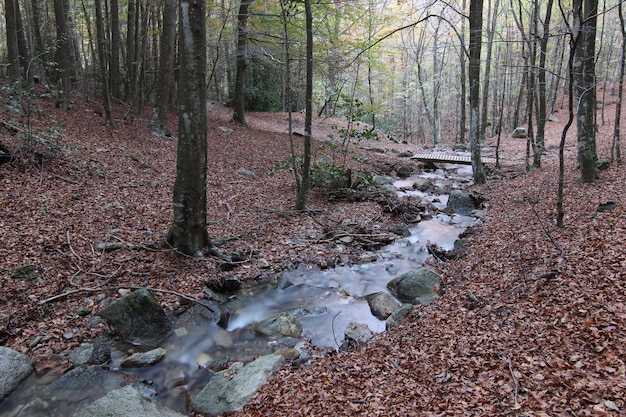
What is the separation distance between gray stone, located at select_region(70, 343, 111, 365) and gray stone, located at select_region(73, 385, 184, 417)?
101 cm

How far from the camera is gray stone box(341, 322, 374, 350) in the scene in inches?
189

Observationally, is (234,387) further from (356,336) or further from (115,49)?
(115,49)

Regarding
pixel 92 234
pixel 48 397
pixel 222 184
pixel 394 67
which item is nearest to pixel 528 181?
pixel 222 184

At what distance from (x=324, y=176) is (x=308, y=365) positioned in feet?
23.2

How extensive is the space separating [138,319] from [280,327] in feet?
6.20

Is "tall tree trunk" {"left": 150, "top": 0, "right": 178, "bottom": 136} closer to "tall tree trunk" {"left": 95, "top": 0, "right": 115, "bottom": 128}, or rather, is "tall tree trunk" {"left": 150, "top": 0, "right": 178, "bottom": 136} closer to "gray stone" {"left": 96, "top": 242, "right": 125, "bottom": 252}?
"tall tree trunk" {"left": 95, "top": 0, "right": 115, "bottom": 128}

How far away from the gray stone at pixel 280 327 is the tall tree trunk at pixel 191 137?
1.84 meters

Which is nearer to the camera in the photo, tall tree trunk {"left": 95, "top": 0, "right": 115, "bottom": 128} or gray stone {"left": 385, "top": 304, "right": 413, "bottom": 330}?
gray stone {"left": 385, "top": 304, "right": 413, "bottom": 330}

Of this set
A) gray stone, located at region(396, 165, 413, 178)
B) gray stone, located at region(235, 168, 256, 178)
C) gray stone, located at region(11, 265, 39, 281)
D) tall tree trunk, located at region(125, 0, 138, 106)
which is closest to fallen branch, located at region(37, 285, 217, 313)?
gray stone, located at region(11, 265, 39, 281)

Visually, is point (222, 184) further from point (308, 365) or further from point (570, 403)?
point (570, 403)

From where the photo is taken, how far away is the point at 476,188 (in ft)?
40.3

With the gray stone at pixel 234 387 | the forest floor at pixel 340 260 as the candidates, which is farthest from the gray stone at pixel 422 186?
the gray stone at pixel 234 387

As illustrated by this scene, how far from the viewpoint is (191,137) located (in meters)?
6.07

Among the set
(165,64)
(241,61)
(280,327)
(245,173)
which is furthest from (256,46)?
(280,327)
